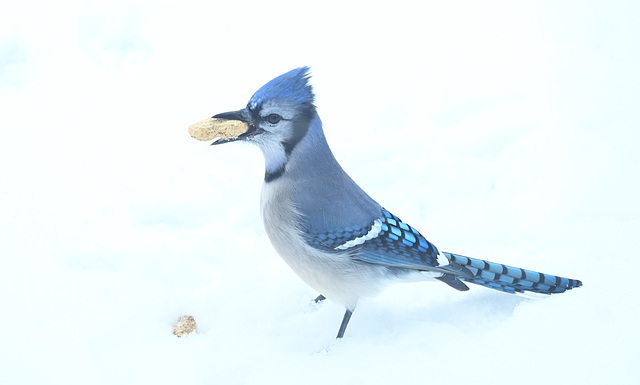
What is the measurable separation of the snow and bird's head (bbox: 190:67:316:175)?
24.6 inches

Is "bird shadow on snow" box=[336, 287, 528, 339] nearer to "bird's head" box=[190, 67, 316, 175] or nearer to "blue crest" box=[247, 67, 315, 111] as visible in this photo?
"bird's head" box=[190, 67, 316, 175]

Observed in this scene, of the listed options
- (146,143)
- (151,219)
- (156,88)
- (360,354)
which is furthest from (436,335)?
(156,88)

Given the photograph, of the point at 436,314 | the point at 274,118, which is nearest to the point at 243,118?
the point at 274,118

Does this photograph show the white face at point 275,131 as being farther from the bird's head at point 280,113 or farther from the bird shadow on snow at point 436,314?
the bird shadow on snow at point 436,314

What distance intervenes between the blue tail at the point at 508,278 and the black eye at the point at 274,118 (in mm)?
829

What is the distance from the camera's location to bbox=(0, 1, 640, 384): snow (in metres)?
2.22

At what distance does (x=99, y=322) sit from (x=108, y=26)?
231 centimetres

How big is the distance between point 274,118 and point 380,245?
61 cm

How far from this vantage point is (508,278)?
2416 mm

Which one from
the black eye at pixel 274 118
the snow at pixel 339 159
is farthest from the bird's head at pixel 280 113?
the snow at pixel 339 159

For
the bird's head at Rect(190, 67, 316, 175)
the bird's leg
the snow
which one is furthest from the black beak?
the bird's leg

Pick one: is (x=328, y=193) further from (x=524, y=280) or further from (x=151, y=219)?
(x=151, y=219)

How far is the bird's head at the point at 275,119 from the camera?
7.48 feet

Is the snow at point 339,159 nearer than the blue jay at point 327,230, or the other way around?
the snow at point 339,159
